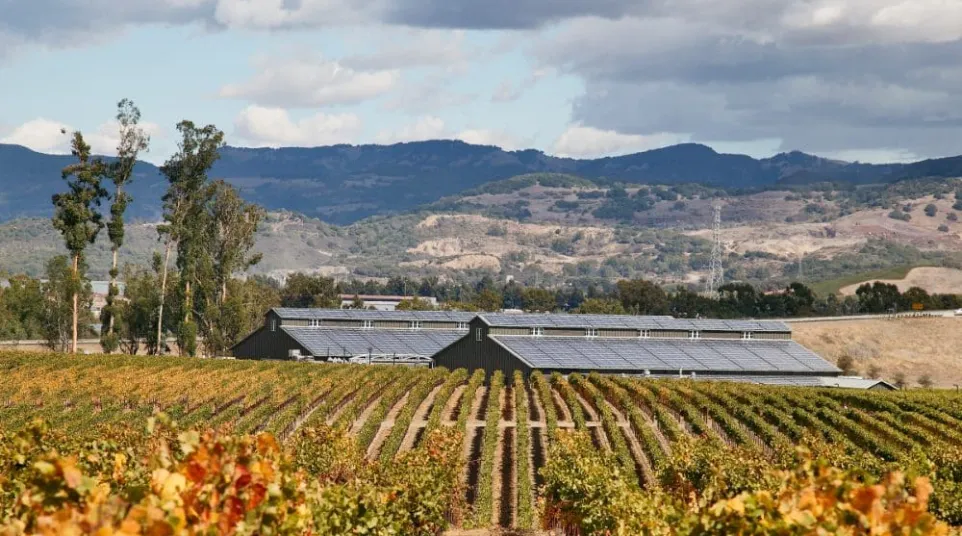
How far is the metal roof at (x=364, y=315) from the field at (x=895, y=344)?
49.8 m

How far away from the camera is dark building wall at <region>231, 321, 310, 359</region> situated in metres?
109

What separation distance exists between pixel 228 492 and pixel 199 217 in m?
109

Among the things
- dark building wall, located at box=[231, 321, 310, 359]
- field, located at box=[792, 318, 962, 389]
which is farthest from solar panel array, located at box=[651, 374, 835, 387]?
field, located at box=[792, 318, 962, 389]

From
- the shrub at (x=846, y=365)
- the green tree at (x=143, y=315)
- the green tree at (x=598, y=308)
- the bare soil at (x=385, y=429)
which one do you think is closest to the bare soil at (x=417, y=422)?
the bare soil at (x=385, y=429)

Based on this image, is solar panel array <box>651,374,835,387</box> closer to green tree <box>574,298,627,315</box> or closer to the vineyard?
the vineyard

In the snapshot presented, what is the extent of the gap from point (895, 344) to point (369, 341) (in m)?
76.5

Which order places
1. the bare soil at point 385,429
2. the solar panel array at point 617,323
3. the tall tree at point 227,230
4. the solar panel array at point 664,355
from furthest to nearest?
1. the tall tree at point 227,230
2. the solar panel array at point 617,323
3. the solar panel array at point 664,355
4. the bare soil at point 385,429

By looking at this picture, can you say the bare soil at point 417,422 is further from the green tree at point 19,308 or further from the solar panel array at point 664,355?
the green tree at point 19,308

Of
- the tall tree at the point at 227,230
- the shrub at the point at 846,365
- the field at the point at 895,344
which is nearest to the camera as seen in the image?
the tall tree at the point at 227,230

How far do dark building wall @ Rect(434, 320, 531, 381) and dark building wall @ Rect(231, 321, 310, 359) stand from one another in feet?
40.0

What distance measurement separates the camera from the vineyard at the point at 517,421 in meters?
45.2

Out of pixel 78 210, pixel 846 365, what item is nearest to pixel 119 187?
pixel 78 210

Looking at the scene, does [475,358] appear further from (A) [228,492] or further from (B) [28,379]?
(A) [228,492]

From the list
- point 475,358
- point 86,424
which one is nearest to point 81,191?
point 475,358
